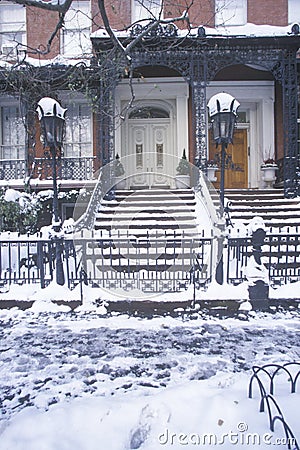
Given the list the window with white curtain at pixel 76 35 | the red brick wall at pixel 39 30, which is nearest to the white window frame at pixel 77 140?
the window with white curtain at pixel 76 35

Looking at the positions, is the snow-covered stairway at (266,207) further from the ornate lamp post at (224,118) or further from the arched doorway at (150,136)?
the arched doorway at (150,136)

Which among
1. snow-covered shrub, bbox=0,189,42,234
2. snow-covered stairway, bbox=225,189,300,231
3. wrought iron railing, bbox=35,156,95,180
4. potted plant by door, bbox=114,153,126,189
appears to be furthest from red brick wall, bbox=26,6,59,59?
snow-covered stairway, bbox=225,189,300,231

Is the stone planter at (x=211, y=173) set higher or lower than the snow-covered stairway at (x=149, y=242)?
higher

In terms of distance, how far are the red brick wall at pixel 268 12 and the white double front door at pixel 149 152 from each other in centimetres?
512

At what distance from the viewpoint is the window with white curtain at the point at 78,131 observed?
1446 cm

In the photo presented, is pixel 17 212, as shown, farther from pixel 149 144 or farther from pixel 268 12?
pixel 268 12

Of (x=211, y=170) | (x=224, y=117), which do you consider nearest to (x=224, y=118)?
(x=224, y=117)

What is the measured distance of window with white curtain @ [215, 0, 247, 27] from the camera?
46.3 ft

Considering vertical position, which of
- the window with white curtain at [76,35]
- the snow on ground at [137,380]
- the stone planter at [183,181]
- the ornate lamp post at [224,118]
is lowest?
the snow on ground at [137,380]

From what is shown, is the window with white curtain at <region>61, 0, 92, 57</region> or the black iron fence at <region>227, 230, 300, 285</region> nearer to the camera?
the black iron fence at <region>227, 230, 300, 285</region>

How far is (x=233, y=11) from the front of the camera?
1422 centimetres

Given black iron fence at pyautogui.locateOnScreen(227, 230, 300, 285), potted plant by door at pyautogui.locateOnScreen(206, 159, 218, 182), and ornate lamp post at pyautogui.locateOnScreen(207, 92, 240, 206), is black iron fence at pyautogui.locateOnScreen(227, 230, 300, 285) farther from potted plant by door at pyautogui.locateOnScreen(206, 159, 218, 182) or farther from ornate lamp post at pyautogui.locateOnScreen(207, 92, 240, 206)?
potted plant by door at pyautogui.locateOnScreen(206, 159, 218, 182)

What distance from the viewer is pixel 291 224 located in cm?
991

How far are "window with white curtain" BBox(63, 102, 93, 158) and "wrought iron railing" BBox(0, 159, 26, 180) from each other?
1878mm
